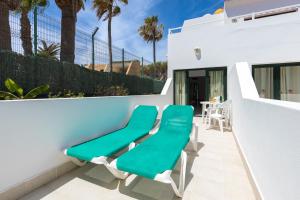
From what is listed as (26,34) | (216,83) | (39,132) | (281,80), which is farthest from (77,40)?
(281,80)

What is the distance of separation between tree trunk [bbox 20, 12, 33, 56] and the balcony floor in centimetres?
376

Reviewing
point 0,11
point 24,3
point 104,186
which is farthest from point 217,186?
point 24,3

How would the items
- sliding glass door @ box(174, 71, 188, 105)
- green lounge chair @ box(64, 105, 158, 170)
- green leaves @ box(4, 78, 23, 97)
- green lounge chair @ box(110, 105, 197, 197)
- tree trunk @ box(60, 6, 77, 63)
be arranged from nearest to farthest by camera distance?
green lounge chair @ box(110, 105, 197, 197)
green lounge chair @ box(64, 105, 158, 170)
green leaves @ box(4, 78, 23, 97)
tree trunk @ box(60, 6, 77, 63)
sliding glass door @ box(174, 71, 188, 105)

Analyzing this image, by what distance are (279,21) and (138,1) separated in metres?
8.35

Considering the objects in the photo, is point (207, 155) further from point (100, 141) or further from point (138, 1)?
point (138, 1)

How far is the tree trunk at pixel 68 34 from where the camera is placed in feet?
21.7

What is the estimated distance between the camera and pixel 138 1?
12.0m

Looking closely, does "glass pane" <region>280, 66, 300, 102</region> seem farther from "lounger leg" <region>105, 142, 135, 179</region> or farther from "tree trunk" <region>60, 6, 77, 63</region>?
"tree trunk" <region>60, 6, 77, 63</region>

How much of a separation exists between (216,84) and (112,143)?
7.27 metres

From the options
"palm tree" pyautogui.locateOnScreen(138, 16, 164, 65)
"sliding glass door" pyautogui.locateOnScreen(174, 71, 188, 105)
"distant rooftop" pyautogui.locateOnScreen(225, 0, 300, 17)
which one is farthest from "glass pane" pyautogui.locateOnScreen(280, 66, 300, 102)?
"palm tree" pyautogui.locateOnScreen(138, 16, 164, 65)

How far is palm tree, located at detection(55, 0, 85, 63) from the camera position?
21.7ft

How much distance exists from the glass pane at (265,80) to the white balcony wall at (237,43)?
0.55 metres

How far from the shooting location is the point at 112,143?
379 centimetres

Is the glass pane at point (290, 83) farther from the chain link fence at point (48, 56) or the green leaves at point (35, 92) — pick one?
the green leaves at point (35, 92)
